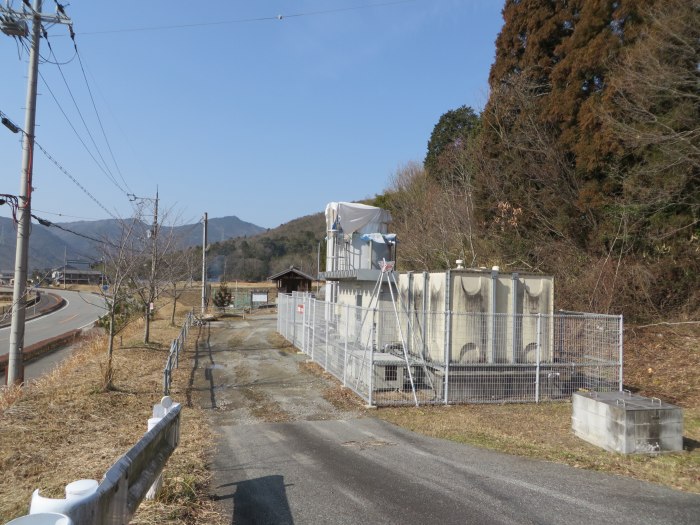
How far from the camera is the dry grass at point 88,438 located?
184 inches

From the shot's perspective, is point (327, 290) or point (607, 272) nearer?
point (607, 272)

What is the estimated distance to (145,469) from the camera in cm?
377

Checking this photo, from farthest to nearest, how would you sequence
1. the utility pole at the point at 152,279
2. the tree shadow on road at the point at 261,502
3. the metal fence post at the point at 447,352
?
the utility pole at the point at 152,279 → the metal fence post at the point at 447,352 → the tree shadow on road at the point at 261,502

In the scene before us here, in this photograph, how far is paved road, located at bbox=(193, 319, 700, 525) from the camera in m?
4.68

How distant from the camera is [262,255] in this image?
103375 mm

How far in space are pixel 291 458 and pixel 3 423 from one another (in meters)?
4.59

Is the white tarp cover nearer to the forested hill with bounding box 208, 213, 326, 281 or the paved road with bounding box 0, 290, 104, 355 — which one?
the paved road with bounding box 0, 290, 104, 355

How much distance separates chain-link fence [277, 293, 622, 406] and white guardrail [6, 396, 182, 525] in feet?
19.6

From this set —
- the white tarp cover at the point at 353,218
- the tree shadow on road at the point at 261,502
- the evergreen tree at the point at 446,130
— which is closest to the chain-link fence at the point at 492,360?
the tree shadow on road at the point at 261,502

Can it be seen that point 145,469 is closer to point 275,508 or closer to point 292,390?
point 275,508

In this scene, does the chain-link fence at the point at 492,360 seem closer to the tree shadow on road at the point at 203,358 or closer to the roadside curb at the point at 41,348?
the tree shadow on road at the point at 203,358

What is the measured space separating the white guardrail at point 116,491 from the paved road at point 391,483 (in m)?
0.97

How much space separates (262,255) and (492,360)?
95.3 m

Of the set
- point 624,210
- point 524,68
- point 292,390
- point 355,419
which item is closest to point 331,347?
point 292,390
